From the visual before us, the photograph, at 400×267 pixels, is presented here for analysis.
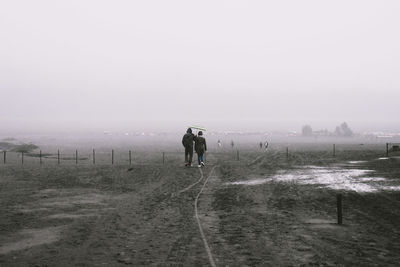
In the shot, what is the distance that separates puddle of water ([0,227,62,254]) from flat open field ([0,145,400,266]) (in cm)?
2

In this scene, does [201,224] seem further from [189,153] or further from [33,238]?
[189,153]

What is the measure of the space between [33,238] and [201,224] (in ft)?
13.0

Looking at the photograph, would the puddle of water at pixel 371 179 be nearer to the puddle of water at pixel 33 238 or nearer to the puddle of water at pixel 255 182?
the puddle of water at pixel 255 182

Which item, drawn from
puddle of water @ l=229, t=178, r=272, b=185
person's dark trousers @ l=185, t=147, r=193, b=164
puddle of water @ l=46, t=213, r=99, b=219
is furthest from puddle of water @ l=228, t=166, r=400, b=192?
puddle of water @ l=46, t=213, r=99, b=219

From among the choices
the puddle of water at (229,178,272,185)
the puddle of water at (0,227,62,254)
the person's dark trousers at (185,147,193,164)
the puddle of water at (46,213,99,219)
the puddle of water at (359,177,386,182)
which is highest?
the person's dark trousers at (185,147,193,164)

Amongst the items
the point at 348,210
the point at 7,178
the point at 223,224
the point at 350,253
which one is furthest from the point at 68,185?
the point at 350,253

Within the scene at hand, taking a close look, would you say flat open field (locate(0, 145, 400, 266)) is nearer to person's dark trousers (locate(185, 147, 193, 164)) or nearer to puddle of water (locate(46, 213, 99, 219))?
puddle of water (locate(46, 213, 99, 219))

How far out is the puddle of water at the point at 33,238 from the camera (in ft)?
26.2

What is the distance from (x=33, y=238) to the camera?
28.7 feet

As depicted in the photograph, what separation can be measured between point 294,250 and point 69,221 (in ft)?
19.9

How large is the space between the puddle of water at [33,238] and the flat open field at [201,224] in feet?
0.07

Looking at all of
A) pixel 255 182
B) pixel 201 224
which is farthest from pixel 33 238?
pixel 255 182

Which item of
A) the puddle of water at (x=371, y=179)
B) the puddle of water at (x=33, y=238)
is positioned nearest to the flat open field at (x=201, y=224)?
the puddle of water at (x=33, y=238)

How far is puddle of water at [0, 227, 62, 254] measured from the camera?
8.00 meters
